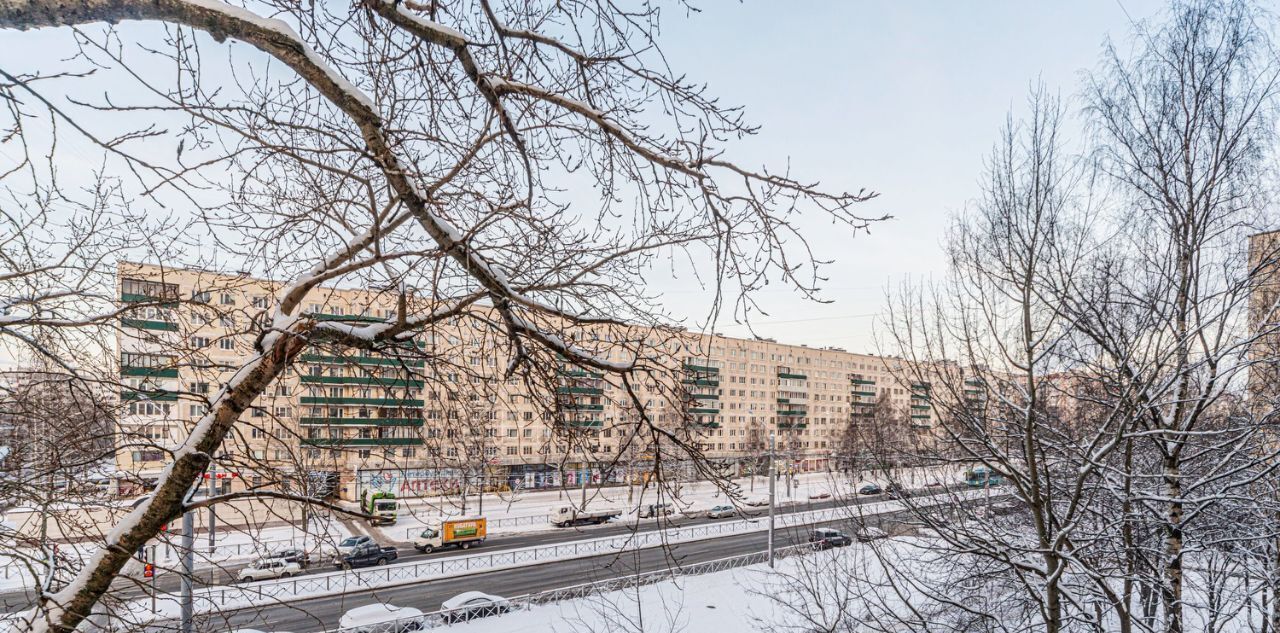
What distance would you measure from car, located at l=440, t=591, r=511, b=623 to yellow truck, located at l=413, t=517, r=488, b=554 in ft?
23.3

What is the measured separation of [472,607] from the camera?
11.6 m

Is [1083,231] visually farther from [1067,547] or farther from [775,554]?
[775,554]

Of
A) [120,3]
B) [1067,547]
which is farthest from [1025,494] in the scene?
[120,3]

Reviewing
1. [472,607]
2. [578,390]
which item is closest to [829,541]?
[472,607]

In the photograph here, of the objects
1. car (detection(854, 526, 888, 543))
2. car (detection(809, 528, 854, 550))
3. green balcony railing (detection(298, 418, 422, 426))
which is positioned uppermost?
green balcony railing (detection(298, 418, 422, 426))

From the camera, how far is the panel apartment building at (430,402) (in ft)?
10.1

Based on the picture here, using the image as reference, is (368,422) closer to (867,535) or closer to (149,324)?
(149,324)

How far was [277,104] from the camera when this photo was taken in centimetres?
292

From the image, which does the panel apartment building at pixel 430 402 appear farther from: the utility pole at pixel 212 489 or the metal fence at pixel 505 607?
the metal fence at pixel 505 607

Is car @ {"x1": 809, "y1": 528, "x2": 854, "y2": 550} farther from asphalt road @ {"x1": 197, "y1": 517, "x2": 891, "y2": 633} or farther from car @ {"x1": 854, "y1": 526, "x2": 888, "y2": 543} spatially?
asphalt road @ {"x1": 197, "y1": 517, "x2": 891, "y2": 633}

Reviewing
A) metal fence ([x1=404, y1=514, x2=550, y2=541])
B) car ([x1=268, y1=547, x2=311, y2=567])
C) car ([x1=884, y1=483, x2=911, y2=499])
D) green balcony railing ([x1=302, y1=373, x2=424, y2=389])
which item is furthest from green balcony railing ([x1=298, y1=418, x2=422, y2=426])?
Answer: metal fence ([x1=404, y1=514, x2=550, y2=541])

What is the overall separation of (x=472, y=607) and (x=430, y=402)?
9352 millimetres

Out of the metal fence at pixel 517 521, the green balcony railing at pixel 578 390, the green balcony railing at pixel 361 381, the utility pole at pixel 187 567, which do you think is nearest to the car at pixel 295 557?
the utility pole at pixel 187 567

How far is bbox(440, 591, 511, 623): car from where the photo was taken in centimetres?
1171
